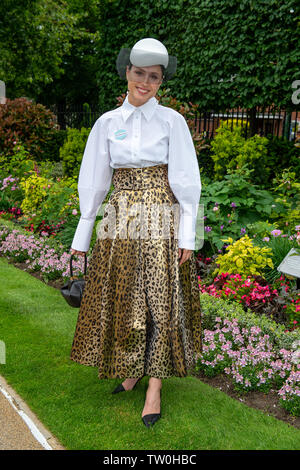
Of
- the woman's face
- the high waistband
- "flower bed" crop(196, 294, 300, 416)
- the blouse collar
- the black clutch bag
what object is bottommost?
"flower bed" crop(196, 294, 300, 416)

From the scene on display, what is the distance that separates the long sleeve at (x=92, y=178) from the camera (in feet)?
9.39

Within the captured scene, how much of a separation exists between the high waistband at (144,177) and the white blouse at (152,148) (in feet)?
0.11

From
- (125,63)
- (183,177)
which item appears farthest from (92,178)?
(125,63)

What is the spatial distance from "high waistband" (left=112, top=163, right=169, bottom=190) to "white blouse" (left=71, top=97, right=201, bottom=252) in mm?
35

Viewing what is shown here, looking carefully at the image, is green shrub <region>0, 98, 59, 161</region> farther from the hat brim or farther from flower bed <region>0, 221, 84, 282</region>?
the hat brim

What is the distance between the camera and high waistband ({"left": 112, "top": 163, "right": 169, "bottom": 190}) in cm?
281

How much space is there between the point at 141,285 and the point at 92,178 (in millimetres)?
719

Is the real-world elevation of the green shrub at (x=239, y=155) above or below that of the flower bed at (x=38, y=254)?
above

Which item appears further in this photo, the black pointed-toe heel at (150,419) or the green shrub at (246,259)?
the green shrub at (246,259)

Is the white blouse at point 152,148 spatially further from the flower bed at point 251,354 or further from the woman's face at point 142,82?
the flower bed at point 251,354

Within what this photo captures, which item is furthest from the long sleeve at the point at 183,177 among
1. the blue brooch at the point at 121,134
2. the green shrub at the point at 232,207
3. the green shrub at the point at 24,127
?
the green shrub at the point at 24,127

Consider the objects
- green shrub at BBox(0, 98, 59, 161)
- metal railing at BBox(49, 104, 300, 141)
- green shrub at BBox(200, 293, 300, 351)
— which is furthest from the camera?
green shrub at BBox(0, 98, 59, 161)

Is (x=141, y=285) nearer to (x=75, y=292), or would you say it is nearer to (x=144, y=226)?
(x=144, y=226)

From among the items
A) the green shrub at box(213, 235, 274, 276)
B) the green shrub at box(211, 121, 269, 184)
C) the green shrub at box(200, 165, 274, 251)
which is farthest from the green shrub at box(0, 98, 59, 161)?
the green shrub at box(213, 235, 274, 276)
